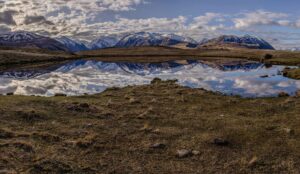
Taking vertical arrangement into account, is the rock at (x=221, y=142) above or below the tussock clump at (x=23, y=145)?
below

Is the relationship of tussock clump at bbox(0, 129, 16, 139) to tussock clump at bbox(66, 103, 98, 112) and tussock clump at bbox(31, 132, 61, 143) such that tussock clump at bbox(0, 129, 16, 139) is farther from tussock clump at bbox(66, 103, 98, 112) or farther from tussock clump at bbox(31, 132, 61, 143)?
tussock clump at bbox(66, 103, 98, 112)

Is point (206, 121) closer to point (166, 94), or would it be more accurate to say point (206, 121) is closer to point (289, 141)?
point (289, 141)

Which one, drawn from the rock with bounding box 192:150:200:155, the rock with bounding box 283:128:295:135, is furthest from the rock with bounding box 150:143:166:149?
the rock with bounding box 283:128:295:135

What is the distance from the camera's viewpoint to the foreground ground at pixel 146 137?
2138 centimetres

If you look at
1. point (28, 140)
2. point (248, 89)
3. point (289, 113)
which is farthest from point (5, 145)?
point (248, 89)

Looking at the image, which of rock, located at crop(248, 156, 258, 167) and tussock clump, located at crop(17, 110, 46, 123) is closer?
rock, located at crop(248, 156, 258, 167)

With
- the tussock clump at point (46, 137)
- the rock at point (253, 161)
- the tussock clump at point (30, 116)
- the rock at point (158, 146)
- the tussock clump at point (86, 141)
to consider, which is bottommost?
the rock at point (253, 161)

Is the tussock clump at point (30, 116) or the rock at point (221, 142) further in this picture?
the tussock clump at point (30, 116)

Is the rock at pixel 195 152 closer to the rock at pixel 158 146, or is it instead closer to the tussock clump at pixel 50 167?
the rock at pixel 158 146

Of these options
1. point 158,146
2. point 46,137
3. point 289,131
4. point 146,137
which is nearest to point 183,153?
point 158,146

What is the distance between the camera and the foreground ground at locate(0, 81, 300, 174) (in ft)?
70.1

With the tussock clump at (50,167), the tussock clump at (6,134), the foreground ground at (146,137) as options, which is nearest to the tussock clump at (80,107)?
the foreground ground at (146,137)

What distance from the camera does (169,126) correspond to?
97.7ft

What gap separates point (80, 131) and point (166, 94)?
20.8 m
